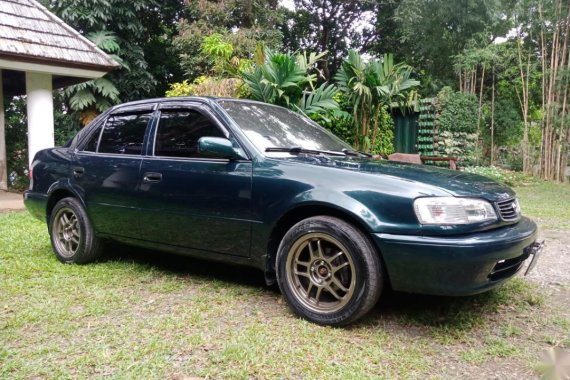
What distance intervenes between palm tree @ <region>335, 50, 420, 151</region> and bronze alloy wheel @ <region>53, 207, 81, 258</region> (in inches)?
235

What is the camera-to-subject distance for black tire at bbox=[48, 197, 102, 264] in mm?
4250

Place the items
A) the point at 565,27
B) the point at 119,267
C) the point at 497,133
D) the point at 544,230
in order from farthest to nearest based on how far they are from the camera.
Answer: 1. the point at 497,133
2. the point at 565,27
3. the point at 544,230
4. the point at 119,267

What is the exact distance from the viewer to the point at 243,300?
344cm

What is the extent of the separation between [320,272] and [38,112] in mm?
7416

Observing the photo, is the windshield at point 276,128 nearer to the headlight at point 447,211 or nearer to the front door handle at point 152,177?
the front door handle at point 152,177

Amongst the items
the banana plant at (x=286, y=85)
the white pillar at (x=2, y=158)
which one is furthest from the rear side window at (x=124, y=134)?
the white pillar at (x=2, y=158)

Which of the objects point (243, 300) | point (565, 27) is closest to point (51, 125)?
point (243, 300)

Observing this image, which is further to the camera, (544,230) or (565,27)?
(565,27)

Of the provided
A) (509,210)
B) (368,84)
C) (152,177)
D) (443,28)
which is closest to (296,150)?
(152,177)

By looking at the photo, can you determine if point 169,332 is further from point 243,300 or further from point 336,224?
point 336,224

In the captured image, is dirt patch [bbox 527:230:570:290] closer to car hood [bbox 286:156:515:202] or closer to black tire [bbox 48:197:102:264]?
car hood [bbox 286:156:515:202]

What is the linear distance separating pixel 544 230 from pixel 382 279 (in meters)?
4.35

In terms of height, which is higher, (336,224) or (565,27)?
(565,27)

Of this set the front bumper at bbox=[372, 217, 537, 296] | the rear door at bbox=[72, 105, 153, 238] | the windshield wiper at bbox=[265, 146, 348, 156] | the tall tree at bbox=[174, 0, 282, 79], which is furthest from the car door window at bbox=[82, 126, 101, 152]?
the tall tree at bbox=[174, 0, 282, 79]
